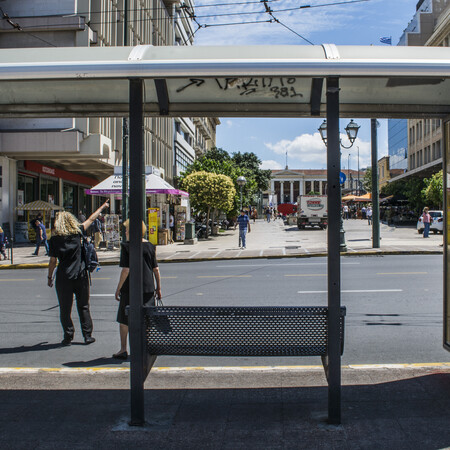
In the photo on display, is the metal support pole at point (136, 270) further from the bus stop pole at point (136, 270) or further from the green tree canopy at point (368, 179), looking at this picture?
the green tree canopy at point (368, 179)

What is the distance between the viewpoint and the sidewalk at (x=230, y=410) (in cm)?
341

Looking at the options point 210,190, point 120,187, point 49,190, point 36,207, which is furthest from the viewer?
point 49,190

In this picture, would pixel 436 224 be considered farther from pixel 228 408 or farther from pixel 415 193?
pixel 228 408

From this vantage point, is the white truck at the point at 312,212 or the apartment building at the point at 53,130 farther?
the white truck at the point at 312,212

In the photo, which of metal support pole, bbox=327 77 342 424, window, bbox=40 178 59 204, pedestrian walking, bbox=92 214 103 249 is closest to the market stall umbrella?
pedestrian walking, bbox=92 214 103 249

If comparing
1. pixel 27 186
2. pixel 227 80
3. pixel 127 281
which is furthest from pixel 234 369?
pixel 27 186

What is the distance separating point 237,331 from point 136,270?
3.20 feet

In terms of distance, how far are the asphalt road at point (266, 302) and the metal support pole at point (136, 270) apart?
1996 millimetres

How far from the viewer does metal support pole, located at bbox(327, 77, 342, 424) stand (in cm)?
359

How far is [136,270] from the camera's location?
3672 mm

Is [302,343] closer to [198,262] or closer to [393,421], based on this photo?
[393,421]

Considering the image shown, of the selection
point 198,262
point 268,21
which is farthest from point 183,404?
point 198,262

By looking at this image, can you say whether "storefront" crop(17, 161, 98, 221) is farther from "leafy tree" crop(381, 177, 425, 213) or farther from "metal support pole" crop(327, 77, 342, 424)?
"leafy tree" crop(381, 177, 425, 213)

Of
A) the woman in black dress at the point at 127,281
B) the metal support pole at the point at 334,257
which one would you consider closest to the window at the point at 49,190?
the woman in black dress at the point at 127,281
